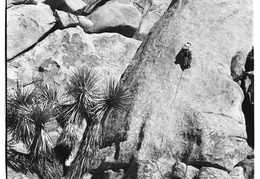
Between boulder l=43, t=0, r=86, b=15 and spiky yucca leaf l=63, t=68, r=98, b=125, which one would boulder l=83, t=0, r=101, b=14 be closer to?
boulder l=43, t=0, r=86, b=15

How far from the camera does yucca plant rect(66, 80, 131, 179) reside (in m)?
22.0

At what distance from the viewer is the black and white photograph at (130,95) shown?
837 inches

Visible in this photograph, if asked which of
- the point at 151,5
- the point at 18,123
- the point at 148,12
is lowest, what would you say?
the point at 18,123

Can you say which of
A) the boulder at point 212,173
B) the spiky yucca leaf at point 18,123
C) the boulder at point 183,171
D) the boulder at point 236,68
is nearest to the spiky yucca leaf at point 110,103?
the spiky yucca leaf at point 18,123

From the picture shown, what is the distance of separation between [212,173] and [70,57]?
909cm

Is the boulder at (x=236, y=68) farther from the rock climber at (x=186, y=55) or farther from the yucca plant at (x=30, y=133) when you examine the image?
the yucca plant at (x=30, y=133)

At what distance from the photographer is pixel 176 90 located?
22938mm

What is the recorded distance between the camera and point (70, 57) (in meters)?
25.5

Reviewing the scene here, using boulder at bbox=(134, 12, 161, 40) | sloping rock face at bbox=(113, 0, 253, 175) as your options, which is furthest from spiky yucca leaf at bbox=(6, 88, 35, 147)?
boulder at bbox=(134, 12, 161, 40)

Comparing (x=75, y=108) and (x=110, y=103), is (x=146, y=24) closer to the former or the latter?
(x=110, y=103)

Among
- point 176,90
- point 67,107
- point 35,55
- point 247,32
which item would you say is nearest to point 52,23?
point 35,55

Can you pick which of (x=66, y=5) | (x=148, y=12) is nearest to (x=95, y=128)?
(x=66, y=5)

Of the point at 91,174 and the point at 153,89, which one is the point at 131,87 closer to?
the point at 153,89

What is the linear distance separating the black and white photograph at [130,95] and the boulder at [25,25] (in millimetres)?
49
